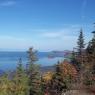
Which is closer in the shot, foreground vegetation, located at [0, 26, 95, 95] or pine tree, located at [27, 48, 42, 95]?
foreground vegetation, located at [0, 26, 95, 95]

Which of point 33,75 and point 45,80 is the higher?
point 33,75

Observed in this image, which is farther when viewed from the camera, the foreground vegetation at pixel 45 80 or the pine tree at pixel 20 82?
the pine tree at pixel 20 82

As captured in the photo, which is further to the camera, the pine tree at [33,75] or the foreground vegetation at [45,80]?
the pine tree at [33,75]

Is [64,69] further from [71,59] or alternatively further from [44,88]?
[71,59]

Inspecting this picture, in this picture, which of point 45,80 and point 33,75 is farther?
point 45,80

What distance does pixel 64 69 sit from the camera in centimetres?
6253

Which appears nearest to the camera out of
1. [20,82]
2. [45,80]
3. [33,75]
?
[33,75]

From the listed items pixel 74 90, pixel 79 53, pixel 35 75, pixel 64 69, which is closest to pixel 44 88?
pixel 35 75

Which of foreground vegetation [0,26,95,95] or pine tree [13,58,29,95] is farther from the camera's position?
pine tree [13,58,29,95]

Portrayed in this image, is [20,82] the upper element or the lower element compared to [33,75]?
lower

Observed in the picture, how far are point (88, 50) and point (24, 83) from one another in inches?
715

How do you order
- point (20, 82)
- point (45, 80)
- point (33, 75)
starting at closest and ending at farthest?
1. point (33, 75)
2. point (20, 82)
3. point (45, 80)

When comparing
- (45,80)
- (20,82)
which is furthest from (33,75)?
(45,80)

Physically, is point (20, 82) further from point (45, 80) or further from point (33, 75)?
point (45, 80)
